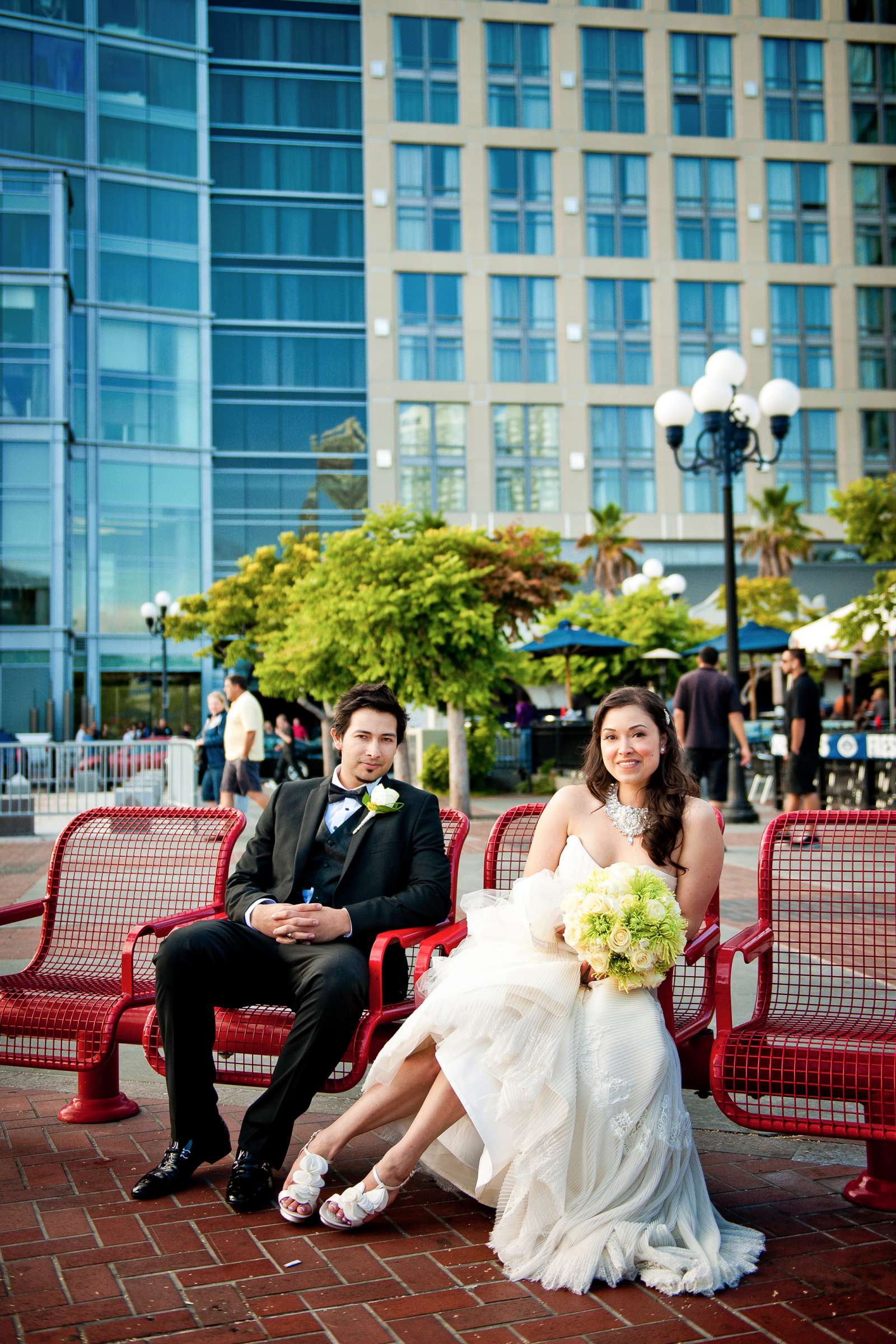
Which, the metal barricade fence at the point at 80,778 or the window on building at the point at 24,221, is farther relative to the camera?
the window on building at the point at 24,221

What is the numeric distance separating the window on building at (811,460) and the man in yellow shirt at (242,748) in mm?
38314

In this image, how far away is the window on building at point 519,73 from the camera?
1903 inches

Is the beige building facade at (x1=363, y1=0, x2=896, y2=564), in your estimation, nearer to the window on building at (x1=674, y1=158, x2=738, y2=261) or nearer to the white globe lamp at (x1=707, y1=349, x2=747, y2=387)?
the window on building at (x1=674, y1=158, x2=738, y2=261)

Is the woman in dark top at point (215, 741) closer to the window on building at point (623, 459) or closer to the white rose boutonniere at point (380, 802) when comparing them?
the white rose boutonniere at point (380, 802)

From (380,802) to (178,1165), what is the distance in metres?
1.36

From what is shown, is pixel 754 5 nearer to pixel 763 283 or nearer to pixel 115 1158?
pixel 763 283

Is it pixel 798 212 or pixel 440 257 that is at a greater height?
pixel 798 212

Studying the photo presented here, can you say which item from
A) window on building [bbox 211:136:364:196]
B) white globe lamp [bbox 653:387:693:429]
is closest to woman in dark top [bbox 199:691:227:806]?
white globe lamp [bbox 653:387:693:429]

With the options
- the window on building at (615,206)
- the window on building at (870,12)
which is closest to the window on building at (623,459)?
the window on building at (615,206)

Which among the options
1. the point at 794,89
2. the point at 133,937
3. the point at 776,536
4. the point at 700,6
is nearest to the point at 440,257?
the point at 700,6

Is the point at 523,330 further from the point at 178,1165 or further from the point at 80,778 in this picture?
the point at 178,1165

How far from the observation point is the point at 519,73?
4862 cm

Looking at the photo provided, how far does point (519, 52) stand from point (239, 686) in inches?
1703

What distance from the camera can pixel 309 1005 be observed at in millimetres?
3725
